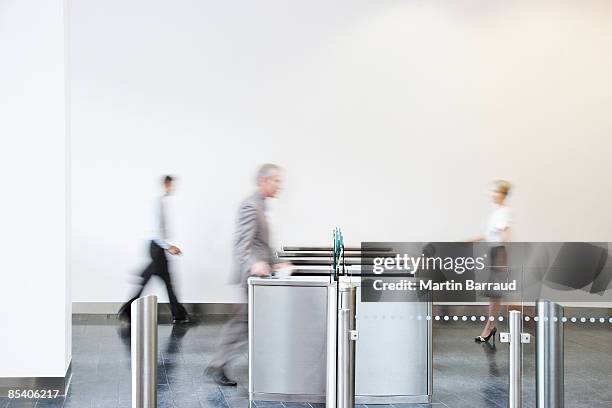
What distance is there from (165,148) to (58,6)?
13.3 feet

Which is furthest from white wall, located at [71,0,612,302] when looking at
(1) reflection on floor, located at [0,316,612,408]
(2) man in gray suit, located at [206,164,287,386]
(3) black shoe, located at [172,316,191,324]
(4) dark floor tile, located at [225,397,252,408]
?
(4) dark floor tile, located at [225,397,252,408]

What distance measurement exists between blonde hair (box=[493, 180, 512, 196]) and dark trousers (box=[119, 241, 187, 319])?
3.83 meters

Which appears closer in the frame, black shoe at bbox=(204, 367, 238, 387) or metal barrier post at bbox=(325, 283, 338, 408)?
metal barrier post at bbox=(325, 283, 338, 408)

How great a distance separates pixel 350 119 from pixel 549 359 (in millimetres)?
6030

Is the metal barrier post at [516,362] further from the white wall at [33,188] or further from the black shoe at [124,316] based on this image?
the black shoe at [124,316]

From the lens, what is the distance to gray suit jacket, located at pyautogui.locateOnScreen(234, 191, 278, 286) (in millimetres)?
5812

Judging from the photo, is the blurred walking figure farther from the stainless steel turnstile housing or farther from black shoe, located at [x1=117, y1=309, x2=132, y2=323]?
the stainless steel turnstile housing

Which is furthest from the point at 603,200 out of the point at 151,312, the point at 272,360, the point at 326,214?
the point at 151,312

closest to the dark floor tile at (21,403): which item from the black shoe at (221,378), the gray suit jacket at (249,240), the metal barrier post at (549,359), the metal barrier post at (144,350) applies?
the black shoe at (221,378)

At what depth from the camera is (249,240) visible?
5.83 m

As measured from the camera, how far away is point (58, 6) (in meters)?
5.84

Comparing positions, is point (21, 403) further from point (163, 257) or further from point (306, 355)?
point (163, 257)

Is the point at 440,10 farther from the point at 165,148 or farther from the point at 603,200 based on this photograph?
the point at 165,148

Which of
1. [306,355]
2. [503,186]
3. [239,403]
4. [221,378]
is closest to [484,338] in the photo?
[306,355]
